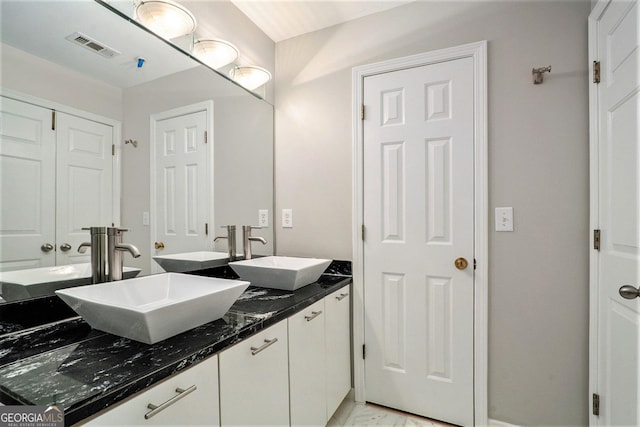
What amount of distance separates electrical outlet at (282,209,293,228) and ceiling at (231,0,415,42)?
126 centimetres

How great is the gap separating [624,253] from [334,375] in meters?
1.44

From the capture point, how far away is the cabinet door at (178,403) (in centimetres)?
71

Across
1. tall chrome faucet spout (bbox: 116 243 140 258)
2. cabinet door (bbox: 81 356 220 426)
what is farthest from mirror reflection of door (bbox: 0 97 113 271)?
cabinet door (bbox: 81 356 220 426)

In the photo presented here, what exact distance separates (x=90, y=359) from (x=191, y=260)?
2.67ft

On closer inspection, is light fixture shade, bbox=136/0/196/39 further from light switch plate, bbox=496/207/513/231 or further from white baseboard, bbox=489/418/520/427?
white baseboard, bbox=489/418/520/427

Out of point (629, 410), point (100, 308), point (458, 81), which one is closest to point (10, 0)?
point (100, 308)

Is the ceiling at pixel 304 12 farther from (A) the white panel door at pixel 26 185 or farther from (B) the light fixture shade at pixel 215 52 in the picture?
(A) the white panel door at pixel 26 185

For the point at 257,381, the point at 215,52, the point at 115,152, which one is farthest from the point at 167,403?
the point at 215,52

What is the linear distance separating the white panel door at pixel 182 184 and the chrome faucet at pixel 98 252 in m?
0.26

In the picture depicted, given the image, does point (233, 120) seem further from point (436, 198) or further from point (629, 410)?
point (629, 410)

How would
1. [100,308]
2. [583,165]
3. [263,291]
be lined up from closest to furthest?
[100,308] < [583,165] < [263,291]

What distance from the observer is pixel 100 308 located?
0.90m

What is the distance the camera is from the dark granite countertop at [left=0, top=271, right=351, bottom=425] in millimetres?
665

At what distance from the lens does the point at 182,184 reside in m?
1.57
